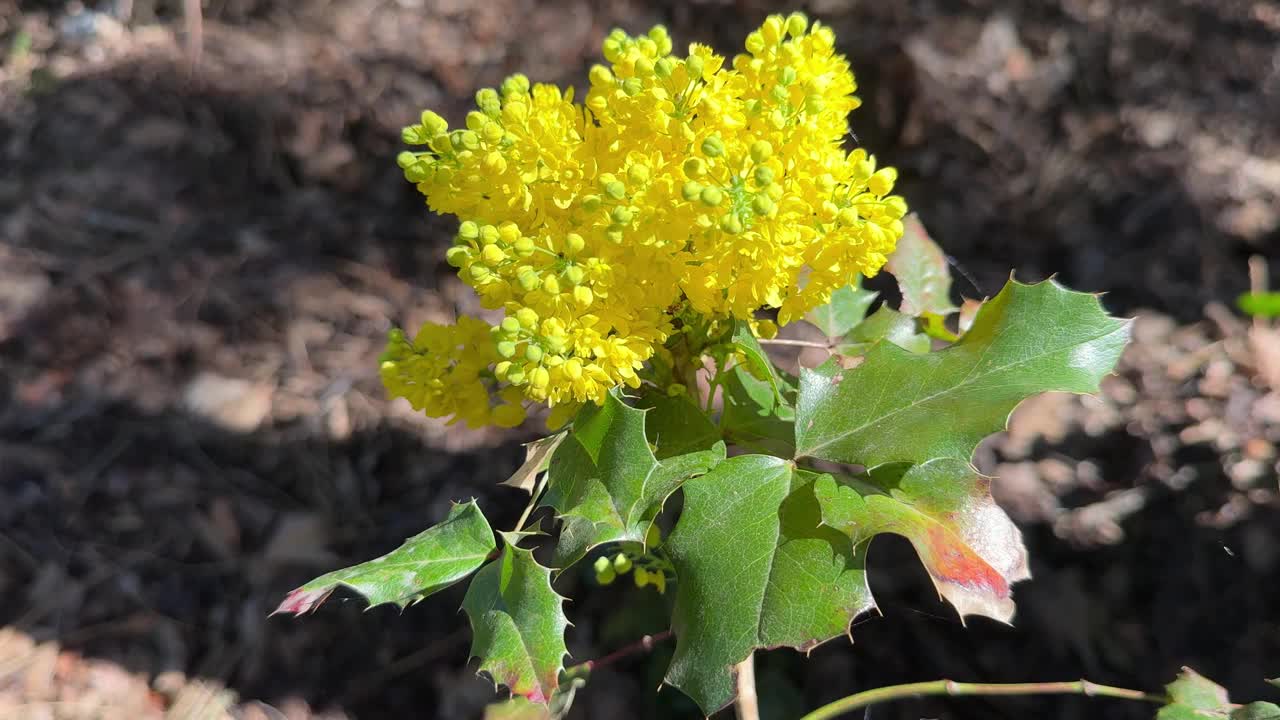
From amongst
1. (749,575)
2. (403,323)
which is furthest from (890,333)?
(403,323)

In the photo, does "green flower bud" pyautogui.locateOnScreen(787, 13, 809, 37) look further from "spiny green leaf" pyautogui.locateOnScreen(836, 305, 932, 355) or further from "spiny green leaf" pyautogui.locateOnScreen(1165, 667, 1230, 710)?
"spiny green leaf" pyautogui.locateOnScreen(1165, 667, 1230, 710)

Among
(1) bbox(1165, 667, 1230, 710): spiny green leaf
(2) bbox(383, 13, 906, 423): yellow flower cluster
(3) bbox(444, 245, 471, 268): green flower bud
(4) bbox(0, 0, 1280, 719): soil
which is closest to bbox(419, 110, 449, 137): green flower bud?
(2) bbox(383, 13, 906, 423): yellow flower cluster

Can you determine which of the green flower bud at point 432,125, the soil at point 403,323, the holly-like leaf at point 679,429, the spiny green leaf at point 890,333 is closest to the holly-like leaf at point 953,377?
the holly-like leaf at point 679,429

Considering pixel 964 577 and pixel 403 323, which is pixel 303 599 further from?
pixel 403 323

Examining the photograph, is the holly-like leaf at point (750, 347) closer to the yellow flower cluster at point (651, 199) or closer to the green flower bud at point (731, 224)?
the yellow flower cluster at point (651, 199)

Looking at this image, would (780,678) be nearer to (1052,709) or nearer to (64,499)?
(1052,709)

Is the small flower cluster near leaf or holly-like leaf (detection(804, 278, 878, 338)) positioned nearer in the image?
the small flower cluster near leaf
